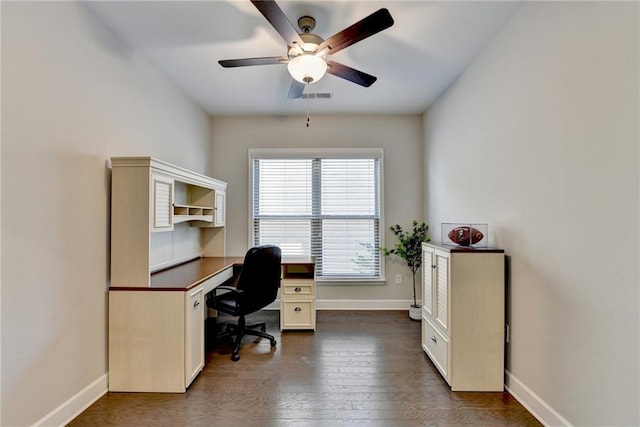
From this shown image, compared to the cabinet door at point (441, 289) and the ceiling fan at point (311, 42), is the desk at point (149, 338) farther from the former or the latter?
the cabinet door at point (441, 289)

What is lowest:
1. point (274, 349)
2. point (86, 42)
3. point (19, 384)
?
point (274, 349)


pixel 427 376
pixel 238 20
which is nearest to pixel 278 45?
pixel 238 20

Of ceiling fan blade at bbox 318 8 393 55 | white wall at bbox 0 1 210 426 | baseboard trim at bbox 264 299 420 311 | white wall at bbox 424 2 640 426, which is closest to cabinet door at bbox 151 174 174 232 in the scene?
white wall at bbox 0 1 210 426

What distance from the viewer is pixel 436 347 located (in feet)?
8.19

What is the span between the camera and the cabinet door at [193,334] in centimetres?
218

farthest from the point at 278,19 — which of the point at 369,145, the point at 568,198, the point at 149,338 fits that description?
the point at 369,145

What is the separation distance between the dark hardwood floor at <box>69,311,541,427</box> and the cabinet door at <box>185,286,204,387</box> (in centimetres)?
11

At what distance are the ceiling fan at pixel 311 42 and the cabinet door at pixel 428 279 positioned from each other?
1.56 metres

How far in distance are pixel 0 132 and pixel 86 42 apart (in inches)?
36.1

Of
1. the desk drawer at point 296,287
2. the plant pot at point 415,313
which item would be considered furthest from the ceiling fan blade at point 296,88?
the plant pot at point 415,313

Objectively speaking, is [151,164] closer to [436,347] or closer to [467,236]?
[467,236]

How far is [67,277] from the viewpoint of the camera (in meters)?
1.87

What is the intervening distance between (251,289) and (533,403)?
223 cm

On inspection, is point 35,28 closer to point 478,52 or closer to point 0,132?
point 0,132
